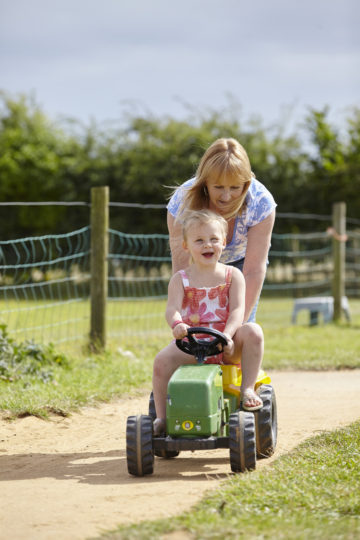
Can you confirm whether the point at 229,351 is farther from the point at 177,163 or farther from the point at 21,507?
the point at 177,163

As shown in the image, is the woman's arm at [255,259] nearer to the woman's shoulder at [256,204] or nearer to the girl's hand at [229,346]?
the woman's shoulder at [256,204]

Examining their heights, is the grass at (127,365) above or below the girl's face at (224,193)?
below

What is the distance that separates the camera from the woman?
444cm

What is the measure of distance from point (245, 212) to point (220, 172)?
1.14 ft

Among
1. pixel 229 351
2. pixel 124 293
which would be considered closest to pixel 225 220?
pixel 229 351

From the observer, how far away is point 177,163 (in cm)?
2033

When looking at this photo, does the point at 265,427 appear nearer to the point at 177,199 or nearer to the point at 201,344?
the point at 201,344

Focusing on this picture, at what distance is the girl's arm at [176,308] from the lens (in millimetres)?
4027

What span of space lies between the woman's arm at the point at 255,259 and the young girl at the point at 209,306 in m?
0.23

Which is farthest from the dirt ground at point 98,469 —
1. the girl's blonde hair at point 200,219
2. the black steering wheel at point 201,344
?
the girl's blonde hair at point 200,219

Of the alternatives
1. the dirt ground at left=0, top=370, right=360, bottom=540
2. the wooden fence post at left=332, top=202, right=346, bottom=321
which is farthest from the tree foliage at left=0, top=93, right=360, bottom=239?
the dirt ground at left=0, top=370, right=360, bottom=540

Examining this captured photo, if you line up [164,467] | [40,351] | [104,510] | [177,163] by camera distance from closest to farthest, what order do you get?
[104,510] < [164,467] < [40,351] < [177,163]

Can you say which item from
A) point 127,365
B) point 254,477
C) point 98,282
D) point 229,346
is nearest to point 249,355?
point 229,346

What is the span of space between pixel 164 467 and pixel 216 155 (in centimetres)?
178
